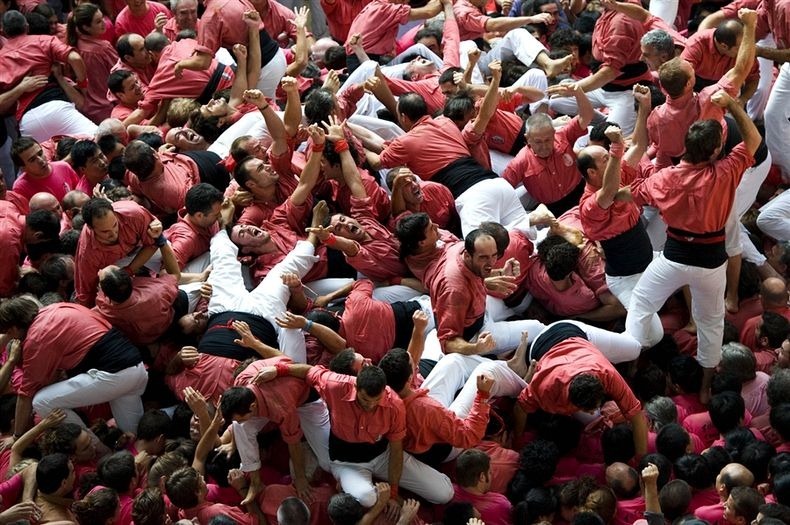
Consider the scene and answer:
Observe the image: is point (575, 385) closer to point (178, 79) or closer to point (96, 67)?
point (178, 79)

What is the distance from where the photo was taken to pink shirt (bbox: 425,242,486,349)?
6.67m

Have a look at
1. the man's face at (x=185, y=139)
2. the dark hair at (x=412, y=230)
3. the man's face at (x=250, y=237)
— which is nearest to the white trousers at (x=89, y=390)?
the man's face at (x=250, y=237)

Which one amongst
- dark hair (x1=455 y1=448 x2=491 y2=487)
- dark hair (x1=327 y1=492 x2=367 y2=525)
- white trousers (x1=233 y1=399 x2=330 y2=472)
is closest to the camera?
dark hair (x1=327 y1=492 x2=367 y2=525)

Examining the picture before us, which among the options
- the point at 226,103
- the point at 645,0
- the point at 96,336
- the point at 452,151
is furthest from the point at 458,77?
the point at 96,336

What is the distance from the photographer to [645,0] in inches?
387

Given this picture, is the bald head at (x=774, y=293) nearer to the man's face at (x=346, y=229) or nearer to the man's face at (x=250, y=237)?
the man's face at (x=346, y=229)

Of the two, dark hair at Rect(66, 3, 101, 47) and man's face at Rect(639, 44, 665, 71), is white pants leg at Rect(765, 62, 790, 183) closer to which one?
man's face at Rect(639, 44, 665, 71)

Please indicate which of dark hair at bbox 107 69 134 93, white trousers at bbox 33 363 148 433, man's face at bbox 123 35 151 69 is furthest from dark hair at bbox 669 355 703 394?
man's face at bbox 123 35 151 69

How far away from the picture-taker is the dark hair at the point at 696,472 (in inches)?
239

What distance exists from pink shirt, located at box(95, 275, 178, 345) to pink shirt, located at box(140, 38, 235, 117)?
2000 mm

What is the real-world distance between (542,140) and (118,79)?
3.22 meters

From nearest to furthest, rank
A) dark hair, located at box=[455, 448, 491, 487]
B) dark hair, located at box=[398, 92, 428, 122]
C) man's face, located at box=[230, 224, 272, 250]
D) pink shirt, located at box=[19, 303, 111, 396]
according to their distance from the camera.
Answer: dark hair, located at box=[455, 448, 491, 487] < pink shirt, located at box=[19, 303, 111, 396] < man's face, located at box=[230, 224, 272, 250] < dark hair, located at box=[398, 92, 428, 122]

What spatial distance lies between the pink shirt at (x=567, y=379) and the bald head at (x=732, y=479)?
0.57m

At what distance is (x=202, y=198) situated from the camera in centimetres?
722
